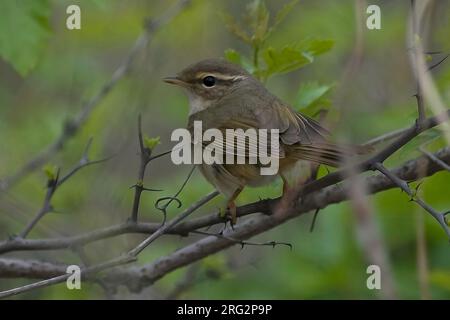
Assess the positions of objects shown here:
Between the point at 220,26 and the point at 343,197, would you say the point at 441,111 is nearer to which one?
the point at 343,197

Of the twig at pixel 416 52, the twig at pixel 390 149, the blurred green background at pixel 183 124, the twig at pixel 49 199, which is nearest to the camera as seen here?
the twig at pixel 416 52

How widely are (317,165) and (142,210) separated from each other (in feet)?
8.53

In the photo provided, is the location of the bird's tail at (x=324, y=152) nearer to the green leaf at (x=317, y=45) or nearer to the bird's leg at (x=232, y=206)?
the bird's leg at (x=232, y=206)

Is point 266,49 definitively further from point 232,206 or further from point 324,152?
point 232,206

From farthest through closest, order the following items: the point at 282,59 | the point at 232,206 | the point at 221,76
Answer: the point at 221,76
the point at 282,59
the point at 232,206

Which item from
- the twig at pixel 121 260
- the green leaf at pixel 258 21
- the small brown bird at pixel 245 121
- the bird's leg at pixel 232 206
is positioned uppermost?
the green leaf at pixel 258 21

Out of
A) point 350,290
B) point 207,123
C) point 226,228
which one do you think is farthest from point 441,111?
point 350,290

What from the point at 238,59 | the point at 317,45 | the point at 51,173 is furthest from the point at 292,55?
the point at 51,173

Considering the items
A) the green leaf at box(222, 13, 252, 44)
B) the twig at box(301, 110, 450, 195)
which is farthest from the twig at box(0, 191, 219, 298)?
the green leaf at box(222, 13, 252, 44)

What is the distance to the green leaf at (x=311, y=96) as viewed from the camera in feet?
11.6

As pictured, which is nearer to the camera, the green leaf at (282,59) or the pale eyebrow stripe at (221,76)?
the green leaf at (282,59)

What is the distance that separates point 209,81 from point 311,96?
0.85 m

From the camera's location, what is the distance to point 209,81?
14.0 ft

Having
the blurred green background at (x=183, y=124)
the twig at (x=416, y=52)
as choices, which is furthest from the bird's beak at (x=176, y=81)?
the twig at (x=416, y=52)
